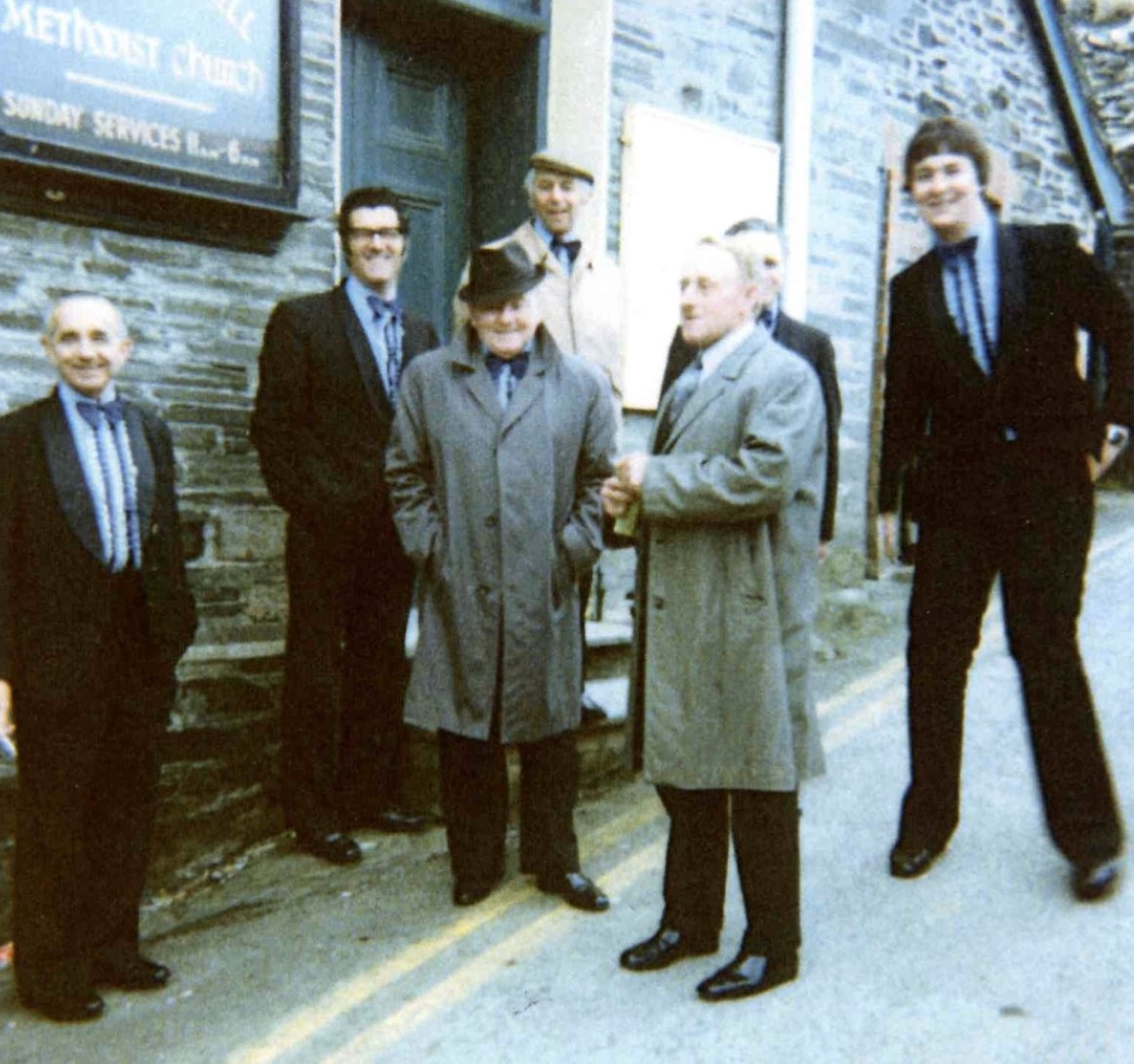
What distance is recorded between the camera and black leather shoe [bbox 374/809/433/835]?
488 cm

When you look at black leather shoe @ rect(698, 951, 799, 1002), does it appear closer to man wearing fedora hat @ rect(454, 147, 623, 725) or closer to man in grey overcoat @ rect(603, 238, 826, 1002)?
man in grey overcoat @ rect(603, 238, 826, 1002)

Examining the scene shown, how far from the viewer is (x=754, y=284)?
3.42 meters

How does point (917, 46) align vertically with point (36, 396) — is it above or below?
above

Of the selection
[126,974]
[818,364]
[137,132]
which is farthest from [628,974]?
[137,132]

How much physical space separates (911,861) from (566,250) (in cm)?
235

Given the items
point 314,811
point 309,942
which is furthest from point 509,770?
point 309,942

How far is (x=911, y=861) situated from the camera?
3924 mm

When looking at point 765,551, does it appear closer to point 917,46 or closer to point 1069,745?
point 1069,745

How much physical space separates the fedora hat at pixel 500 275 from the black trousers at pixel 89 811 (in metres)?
1.24

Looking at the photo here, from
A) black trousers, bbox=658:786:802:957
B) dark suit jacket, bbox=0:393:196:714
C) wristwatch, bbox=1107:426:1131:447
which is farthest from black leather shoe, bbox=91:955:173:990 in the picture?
wristwatch, bbox=1107:426:1131:447

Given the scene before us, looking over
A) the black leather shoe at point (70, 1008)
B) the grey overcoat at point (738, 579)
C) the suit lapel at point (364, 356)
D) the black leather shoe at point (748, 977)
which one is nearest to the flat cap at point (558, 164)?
the suit lapel at point (364, 356)

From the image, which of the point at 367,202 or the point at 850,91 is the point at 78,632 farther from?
the point at 850,91

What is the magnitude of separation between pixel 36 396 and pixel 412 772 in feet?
6.01

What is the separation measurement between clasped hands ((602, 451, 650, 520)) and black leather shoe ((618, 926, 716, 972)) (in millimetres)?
1070
